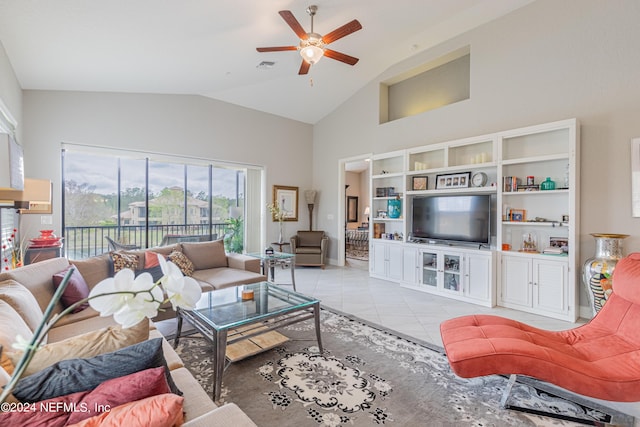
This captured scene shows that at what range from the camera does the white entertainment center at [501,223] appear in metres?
3.61

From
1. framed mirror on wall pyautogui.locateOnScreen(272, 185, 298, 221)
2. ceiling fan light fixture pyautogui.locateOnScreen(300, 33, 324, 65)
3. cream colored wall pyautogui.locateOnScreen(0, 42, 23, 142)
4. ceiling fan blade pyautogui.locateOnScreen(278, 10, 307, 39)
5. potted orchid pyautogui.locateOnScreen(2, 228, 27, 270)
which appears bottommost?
potted orchid pyautogui.locateOnScreen(2, 228, 27, 270)

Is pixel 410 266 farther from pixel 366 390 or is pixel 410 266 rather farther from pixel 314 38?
pixel 314 38

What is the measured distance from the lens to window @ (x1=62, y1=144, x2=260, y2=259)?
16.9ft

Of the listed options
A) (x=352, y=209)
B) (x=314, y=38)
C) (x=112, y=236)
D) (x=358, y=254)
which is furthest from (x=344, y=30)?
(x=352, y=209)

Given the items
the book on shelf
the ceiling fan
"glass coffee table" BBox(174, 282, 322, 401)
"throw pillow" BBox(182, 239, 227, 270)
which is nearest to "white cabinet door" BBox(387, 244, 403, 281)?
the book on shelf

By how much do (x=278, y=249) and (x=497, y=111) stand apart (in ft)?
16.0

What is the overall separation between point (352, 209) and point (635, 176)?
26.7 ft

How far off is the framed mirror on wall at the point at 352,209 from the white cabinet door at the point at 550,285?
24.0 ft

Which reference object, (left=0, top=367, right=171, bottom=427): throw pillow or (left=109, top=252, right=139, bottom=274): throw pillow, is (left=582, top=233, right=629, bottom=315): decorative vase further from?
(left=109, top=252, right=139, bottom=274): throw pillow

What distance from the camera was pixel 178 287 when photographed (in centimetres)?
73

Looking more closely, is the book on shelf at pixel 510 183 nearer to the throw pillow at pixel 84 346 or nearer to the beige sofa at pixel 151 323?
the beige sofa at pixel 151 323

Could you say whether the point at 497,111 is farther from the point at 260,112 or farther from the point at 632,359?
the point at 260,112

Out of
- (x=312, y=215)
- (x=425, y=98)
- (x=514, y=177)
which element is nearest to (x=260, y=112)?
(x=312, y=215)

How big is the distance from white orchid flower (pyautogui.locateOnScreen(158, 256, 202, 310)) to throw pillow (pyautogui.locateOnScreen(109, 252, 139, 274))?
114 inches
